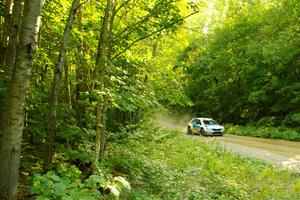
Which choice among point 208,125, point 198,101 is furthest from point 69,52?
point 198,101

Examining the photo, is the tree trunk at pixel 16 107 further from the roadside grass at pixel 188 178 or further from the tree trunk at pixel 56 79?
the roadside grass at pixel 188 178

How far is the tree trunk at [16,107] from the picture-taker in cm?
417

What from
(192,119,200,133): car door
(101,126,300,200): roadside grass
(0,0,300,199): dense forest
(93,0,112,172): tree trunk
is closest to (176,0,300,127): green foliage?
(192,119,200,133): car door

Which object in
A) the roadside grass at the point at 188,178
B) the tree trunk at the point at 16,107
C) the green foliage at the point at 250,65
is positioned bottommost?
the roadside grass at the point at 188,178

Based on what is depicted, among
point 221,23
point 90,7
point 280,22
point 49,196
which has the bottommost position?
point 49,196

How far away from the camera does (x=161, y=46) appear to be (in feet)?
58.8

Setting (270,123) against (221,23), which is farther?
(221,23)

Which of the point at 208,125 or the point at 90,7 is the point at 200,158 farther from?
the point at 208,125

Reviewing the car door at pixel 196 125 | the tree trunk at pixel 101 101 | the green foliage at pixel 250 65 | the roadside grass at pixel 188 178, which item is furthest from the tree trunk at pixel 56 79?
the car door at pixel 196 125

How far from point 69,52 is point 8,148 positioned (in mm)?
4088

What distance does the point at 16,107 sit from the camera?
4176 mm

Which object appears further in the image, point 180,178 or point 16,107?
point 180,178

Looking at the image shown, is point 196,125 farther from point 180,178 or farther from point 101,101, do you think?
point 101,101

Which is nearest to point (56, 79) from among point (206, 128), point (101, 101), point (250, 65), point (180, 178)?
point (101, 101)
